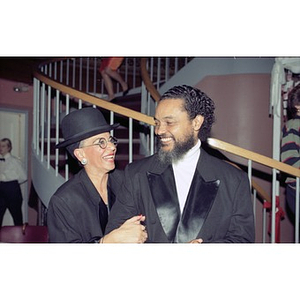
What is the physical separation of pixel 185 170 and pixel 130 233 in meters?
0.46

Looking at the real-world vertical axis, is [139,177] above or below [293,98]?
below

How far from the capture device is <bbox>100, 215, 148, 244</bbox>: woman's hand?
2113 mm

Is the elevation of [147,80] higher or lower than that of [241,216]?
higher

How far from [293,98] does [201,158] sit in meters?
0.74

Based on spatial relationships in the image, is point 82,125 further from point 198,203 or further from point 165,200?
point 198,203

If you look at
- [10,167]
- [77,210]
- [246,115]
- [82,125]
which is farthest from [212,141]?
[10,167]

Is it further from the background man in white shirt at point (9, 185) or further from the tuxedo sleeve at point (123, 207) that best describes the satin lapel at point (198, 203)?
the background man in white shirt at point (9, 185)

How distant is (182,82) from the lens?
2.32 metres

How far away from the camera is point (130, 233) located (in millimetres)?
2170

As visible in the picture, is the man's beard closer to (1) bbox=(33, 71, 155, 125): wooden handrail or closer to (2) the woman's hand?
(1) bbox=(33, 71, 155, 125): wooden handrail
